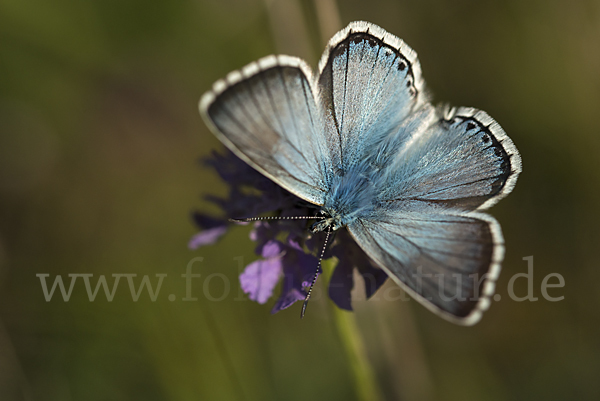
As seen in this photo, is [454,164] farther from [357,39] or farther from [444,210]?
[357,39]

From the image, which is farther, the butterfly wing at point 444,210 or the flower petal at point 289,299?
the flower petal at point 289,299

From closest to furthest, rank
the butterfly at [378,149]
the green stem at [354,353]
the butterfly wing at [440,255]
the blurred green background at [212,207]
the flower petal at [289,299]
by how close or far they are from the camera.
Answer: the butterfly wing at [440,255] < the butterfly at [378,149] < the flower petal at [289,299] < the green stem at [354,353] < the blurred green background at [212,207]

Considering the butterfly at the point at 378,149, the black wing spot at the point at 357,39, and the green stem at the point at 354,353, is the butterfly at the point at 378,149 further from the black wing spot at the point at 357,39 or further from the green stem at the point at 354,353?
the green stem at the point at 354,353

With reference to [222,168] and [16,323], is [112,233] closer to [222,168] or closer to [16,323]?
[16,323]

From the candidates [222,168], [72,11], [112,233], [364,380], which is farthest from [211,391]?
[72,11]

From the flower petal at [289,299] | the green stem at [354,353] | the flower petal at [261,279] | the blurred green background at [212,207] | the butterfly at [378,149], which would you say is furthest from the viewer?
the blurred green background at [212,207]

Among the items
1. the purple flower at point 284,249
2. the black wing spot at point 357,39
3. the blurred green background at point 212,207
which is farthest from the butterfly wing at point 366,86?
the blurred green background at point 212,207
